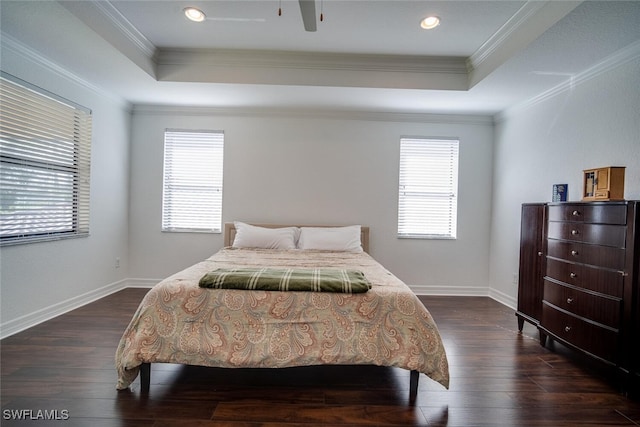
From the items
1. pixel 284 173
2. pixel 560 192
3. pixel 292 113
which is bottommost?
pixel 560 192

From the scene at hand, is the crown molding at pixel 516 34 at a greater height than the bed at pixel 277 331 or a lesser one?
greater

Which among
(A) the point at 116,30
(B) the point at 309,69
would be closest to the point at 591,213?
(B) the point at 309,69

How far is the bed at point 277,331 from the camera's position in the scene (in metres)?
1.83

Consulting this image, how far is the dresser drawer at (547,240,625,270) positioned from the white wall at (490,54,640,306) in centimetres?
58

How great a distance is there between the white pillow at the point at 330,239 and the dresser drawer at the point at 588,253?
6.05ft

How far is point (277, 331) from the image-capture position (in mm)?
1872

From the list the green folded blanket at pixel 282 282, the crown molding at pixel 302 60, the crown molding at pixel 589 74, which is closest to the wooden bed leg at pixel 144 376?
the green folded blanket at pixel 282 282

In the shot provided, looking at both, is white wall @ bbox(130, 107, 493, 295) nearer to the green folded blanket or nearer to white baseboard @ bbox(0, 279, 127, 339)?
white baseboard @ bbox(0, 279, 127, 339)

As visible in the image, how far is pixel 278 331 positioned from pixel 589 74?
3.41m

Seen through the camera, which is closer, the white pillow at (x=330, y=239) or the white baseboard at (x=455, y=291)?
the white pillow at (x=330, y=239)

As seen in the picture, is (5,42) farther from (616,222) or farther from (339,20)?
(616,222)

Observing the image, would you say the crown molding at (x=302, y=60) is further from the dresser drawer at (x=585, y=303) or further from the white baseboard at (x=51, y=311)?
the white baseboard at (x=51, y=311)

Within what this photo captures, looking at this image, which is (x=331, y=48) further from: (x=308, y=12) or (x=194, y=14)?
(x=308, y=12)

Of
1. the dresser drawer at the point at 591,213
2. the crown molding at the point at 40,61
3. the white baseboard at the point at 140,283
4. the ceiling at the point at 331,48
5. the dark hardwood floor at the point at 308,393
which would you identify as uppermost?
the ceiling at the point at 331,48
